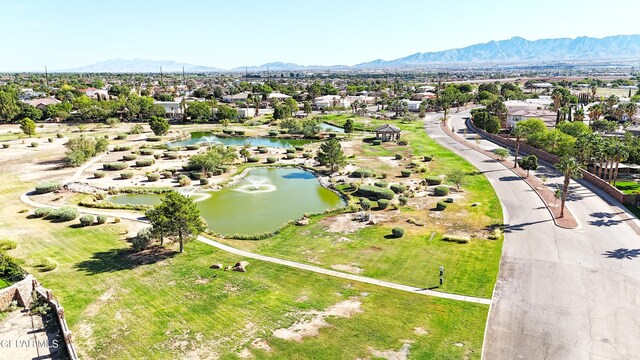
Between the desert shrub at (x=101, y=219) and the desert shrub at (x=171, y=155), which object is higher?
the desert shrub at (x=171, y=155)

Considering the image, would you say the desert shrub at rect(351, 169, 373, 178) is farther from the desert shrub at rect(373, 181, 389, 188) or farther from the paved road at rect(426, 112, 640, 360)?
the paved road at rect(426, 112, 640, 360)

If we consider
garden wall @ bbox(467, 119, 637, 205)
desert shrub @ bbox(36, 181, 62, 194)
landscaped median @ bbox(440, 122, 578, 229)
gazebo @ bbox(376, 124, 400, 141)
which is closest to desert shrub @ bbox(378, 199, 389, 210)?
landscaped median @ bbox(440, 122, 578, 229)

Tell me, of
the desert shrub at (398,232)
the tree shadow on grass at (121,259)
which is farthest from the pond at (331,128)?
the tree shadow on grass at (121,259)

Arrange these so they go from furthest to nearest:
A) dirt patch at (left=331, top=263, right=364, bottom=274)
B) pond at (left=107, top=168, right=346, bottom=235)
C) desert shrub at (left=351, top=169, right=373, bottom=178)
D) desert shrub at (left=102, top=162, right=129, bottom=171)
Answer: desert shrub at (left=102, top=162, right=129, bottom=171)
desert shrub at (left=351, top=169, right=373, bottom=178)
pond at (left=107, top=168, right=346, bottom=235)
dirt patch at (left=331, top=263, right=364, bottom=274)

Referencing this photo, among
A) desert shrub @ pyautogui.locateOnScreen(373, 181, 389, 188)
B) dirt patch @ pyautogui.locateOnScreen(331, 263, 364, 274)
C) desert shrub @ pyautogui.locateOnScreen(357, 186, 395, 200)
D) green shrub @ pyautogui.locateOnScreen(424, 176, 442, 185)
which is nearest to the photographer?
dirt patch @ pyautogui.locateOnScreen(331, 263, 364, 274)

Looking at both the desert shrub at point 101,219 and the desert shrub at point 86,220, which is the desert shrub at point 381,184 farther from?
the desert shrub at point 86,220

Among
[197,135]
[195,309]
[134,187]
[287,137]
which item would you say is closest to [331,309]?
[195,309]
